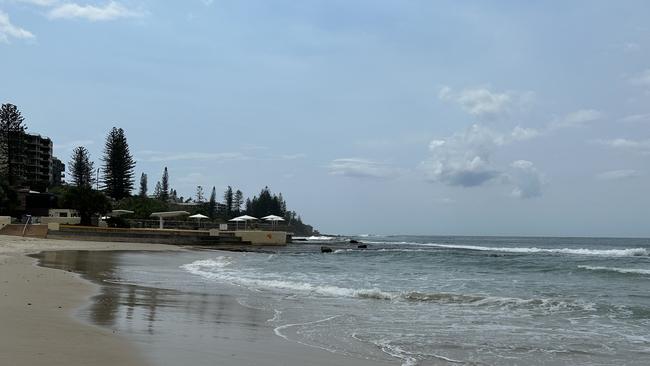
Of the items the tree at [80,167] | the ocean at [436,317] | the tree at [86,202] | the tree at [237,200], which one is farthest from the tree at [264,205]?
the ocean at [436,317]

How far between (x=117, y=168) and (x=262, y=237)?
1555 inches

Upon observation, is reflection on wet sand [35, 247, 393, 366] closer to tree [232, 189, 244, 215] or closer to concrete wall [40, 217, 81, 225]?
concrete wall [40, 217, 81, 225]

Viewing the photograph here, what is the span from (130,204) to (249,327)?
2823 inches

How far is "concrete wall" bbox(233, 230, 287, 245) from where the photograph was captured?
57941 mm

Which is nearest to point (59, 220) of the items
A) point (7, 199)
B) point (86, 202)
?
point (86, 202)

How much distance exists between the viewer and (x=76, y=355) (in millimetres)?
6020

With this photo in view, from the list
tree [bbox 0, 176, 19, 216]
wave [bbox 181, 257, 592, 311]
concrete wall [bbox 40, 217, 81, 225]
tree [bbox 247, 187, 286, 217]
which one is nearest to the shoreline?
wave [bbox 181, 257, 592, 311]

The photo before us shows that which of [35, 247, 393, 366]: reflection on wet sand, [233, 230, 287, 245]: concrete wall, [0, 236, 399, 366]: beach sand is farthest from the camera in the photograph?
[233, 230, 287, 245]: concrete wall

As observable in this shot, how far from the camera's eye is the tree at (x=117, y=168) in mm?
88625

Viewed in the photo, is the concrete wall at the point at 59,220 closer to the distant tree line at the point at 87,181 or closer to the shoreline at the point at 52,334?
the distant tree line at the point at 87,181

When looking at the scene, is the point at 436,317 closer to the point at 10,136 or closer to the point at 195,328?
the point at 195,328

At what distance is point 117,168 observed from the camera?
3497 inches

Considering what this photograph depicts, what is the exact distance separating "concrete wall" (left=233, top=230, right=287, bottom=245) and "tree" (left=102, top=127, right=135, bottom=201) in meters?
37.1

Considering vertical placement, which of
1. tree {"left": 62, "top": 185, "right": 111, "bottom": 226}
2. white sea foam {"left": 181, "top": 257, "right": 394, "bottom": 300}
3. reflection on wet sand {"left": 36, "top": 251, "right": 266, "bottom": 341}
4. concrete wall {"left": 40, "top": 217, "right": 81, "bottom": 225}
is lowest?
white sea foam {"left": 181, "top": 257, "right": 394, "bottom": 300}
